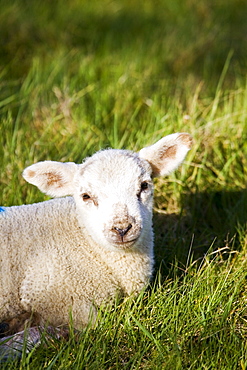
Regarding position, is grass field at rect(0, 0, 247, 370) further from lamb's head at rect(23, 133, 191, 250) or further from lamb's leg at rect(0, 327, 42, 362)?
lamb's head at rect(23, 133, 191, 250)

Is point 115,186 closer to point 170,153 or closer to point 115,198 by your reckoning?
point 115,198

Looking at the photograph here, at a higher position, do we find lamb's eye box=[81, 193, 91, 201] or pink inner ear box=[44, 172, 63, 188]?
pink inner ear box=[44, 172, 63, 188]

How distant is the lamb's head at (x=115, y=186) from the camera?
3182 millimetres

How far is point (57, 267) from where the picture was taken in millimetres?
3377

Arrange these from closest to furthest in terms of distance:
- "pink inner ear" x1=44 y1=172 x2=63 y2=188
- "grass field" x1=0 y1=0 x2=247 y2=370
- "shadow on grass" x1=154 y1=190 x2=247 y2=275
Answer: "grass field" x1=0 y1=0 x2=247 y2=370
"pink inner ear" x1=44 y1=172 x2=63 y2=188
"shadow on grass" x1=154 y1=190 x2=247 y2=275

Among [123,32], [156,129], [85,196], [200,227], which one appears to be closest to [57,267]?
[85,196]

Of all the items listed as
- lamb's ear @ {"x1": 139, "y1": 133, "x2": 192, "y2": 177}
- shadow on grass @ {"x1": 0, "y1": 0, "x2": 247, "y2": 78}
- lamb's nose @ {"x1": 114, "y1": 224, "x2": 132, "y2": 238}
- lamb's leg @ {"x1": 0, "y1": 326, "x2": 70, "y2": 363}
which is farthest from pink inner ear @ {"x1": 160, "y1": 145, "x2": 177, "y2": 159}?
shadow on grass @ {"x1": 0, "y1": 0, "x2": 247, "y2": 78}

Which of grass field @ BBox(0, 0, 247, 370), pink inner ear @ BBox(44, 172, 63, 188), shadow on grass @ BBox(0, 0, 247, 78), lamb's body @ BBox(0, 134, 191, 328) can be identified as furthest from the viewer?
shadow on grass @ BBox(0, 0, 247, 78)

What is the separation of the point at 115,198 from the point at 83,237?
45 cm

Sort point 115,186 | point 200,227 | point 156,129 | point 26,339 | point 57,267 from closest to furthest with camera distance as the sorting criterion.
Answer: point 26,339 → point 115,186 → point 57,267 → point 200,227 → point 156,129

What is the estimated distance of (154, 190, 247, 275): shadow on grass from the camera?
4098mm

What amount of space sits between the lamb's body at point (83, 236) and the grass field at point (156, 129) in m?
0.19

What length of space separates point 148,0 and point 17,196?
19.3 feet

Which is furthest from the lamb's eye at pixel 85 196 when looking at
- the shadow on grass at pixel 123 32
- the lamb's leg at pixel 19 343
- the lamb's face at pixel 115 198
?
the shadow on grass at pixel 123 32
